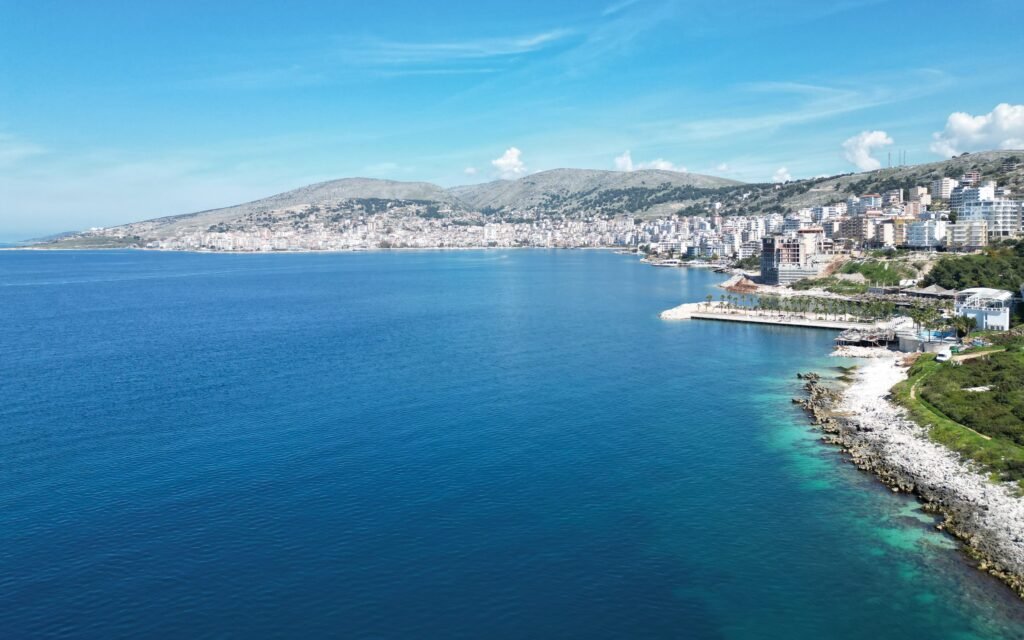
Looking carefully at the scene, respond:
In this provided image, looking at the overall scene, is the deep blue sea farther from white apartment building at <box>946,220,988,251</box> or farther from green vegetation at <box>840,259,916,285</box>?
white apartment building at <box>946,220,988,251</box>

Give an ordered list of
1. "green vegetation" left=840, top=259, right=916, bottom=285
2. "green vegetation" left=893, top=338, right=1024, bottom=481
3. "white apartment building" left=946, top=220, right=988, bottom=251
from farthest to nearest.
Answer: "white apartment building" left=946, top=220, right=988, bottom=251 → "green vegetation" left=840, top=259, right=916, bottom=285 → "green vegetation" left=893, top=338, right=1024, bottom=481

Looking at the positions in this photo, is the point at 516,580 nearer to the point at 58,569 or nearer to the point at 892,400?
the point at 58,569

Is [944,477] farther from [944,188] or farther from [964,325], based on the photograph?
[944,188]

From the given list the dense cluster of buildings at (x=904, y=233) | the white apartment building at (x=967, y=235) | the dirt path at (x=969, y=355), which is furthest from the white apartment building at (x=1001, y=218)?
the dirt path at (x=969, y=355)

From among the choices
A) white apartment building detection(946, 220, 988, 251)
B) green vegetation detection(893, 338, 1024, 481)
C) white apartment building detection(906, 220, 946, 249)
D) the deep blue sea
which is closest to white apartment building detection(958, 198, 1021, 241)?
white apartment building detection(946, 220, 988, 251)

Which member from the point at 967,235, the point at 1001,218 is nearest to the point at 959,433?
the point at 967,235

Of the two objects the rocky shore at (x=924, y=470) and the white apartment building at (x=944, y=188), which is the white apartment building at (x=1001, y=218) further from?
the rocky shore at (x=924, y=470)

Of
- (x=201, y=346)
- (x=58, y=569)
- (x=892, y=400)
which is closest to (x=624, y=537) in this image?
(x=58, y=569)
